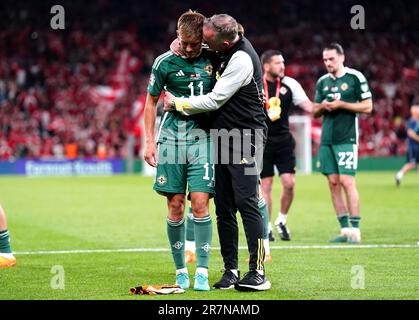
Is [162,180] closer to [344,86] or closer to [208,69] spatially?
[208,69]

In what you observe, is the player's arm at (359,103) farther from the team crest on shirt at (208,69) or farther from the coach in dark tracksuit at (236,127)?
the team crest on shirt at (208,69)

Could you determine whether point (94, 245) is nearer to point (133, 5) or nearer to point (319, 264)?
point (319, 264)

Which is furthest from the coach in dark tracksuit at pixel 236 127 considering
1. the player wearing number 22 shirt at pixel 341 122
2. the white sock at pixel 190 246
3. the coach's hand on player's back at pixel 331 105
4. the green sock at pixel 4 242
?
the player wearing number 22 shirt at pixel 341 122

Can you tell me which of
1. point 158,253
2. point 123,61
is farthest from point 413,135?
point 123,61

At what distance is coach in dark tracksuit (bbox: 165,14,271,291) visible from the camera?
24.9ft

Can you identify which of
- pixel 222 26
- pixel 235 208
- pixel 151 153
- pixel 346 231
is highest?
pixel 222 26

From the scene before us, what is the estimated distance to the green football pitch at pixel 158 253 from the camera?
7637mm

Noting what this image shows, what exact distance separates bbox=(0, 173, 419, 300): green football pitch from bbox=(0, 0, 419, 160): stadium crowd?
1631 centimetres

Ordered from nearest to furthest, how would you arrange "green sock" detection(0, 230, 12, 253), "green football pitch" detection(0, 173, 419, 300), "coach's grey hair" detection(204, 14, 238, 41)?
"coach's grey hair" detection(204, 14, 238, 41)
"green football pitch" detection(0, 173, 419, 300)
"green sock" detection(0, 230, 12, 253)

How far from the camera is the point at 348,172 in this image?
12.0m

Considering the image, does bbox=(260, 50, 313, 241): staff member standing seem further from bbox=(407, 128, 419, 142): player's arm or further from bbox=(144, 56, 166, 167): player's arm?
bbox=(407, 128, 419, 142): player's arm

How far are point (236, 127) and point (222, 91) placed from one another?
0.42m

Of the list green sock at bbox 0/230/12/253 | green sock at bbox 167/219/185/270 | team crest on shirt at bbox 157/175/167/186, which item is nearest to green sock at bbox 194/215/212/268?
green sock at bbox 167/219/185/270

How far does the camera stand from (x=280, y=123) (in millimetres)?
12477
